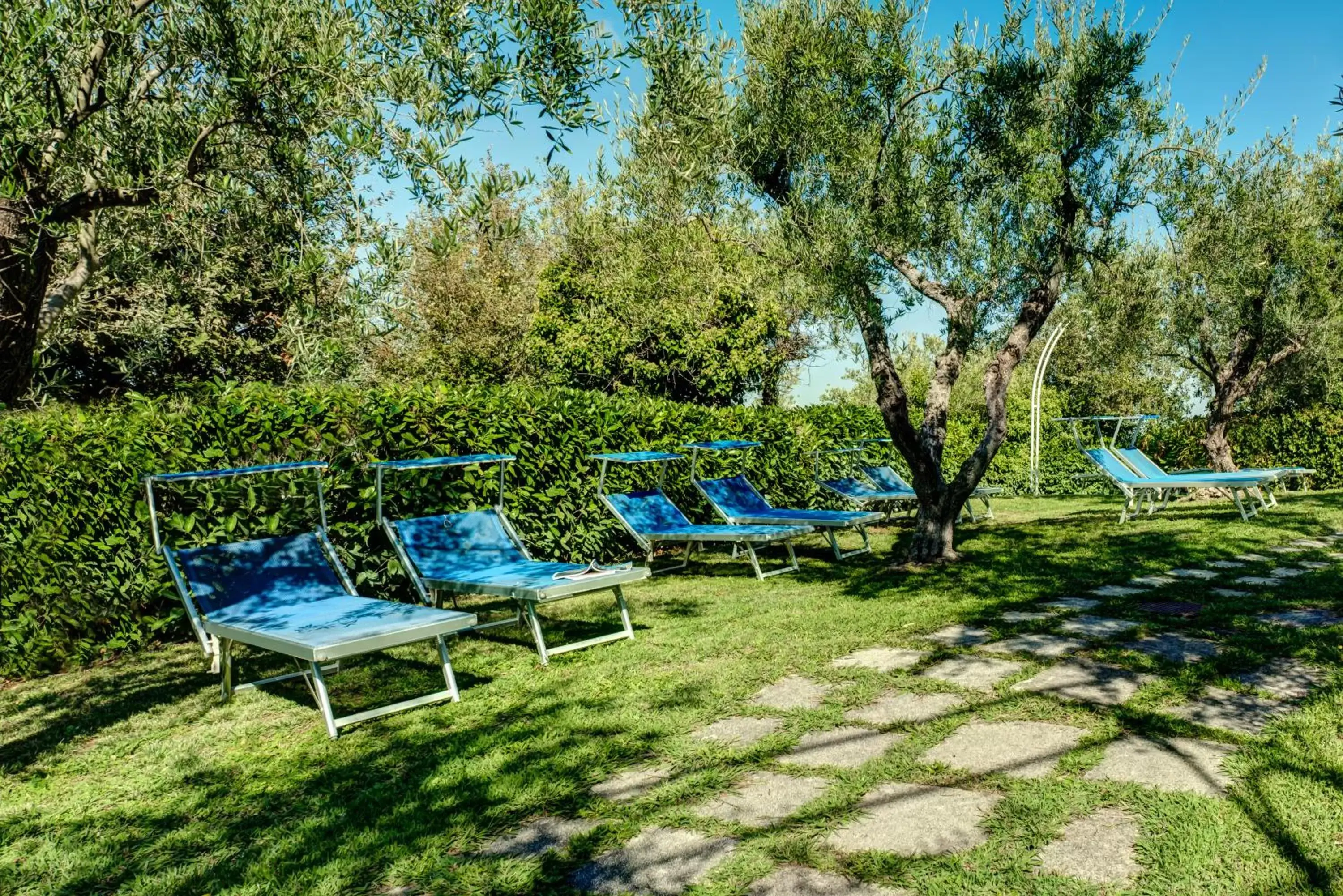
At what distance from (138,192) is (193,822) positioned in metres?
3.23

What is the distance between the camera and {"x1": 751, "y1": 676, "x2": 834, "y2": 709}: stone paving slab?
428cm

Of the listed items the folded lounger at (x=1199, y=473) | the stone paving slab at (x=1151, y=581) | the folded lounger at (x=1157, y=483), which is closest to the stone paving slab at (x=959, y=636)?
the stone paving slab at (x=1151, y=581)

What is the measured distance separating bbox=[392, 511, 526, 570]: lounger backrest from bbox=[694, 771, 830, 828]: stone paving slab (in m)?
3.59

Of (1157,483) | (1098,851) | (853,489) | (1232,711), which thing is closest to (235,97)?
(1098,851)

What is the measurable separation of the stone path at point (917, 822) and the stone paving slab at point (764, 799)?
0.22 metres

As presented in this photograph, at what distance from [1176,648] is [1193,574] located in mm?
2843

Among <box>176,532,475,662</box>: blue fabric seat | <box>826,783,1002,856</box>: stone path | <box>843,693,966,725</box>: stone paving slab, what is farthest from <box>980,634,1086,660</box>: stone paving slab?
<box>176,532,475,662</box>: blue fabric seat

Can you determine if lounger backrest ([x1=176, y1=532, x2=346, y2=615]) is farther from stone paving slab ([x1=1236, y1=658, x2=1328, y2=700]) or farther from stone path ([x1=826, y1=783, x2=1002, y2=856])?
stone paving slab ([x1=1236, y1=658, x2=1328, y2=700])

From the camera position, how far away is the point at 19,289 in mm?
4211

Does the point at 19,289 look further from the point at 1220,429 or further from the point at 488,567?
the point at 1220,429

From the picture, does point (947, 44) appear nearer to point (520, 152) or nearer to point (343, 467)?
point (520, 152)

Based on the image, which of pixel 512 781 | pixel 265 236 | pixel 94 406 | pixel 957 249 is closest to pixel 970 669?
pixel 512 781

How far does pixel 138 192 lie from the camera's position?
4535 mm

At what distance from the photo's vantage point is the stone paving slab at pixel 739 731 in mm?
3814
